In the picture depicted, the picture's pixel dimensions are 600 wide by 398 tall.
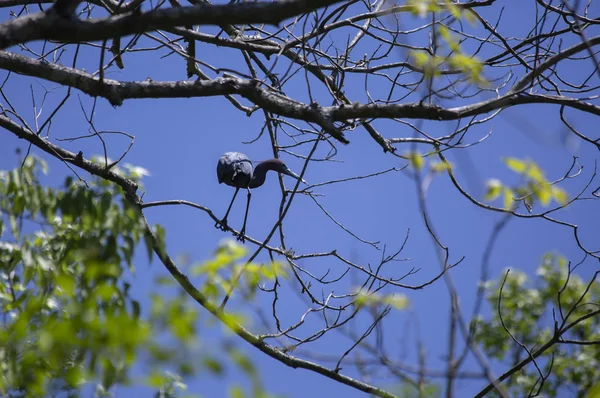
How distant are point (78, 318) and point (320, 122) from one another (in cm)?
136

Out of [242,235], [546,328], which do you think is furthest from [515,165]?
[546,328]

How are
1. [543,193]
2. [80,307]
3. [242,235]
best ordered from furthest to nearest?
[242,235] < [543,193] < [80,307]

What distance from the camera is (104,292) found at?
200cm

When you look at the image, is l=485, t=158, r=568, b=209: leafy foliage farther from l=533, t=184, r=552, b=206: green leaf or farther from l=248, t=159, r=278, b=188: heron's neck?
l=248, t=159, r=278, b=188: heron's neck

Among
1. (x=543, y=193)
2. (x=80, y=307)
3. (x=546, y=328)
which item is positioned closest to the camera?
(x=80, y=307)

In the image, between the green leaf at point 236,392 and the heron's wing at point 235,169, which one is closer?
the green leaf at point 236,392

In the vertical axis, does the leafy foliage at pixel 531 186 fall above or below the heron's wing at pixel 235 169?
below

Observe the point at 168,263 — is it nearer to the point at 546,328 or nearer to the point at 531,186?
the point at 531,186

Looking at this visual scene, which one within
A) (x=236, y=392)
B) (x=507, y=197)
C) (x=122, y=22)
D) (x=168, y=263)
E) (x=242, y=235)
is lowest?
(x=236, y=392)

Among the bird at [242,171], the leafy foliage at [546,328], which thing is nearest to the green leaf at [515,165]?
the bird at [242,171]

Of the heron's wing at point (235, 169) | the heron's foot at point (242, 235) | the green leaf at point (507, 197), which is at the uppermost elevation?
the heron's wing at point (235, 169)

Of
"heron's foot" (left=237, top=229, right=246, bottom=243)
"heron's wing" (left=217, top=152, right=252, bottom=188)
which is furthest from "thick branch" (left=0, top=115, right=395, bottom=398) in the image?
"heron's wing" (left=217, top=152, right=252, bottom=188)

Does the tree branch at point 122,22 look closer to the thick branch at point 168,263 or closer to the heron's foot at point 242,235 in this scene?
the thick branch at point 168,263

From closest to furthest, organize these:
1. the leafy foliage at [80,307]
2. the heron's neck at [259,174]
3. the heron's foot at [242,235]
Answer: the leafy foliage at [80,307]
the heron's foot at [242,235]
the heron's neck at [259,174]
